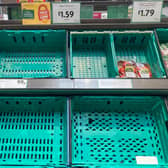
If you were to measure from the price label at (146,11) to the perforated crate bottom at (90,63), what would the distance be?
1.25 ft

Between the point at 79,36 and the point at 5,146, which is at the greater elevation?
the point at 79,36

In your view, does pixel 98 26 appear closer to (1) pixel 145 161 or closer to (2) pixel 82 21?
(2) pixel 82 21

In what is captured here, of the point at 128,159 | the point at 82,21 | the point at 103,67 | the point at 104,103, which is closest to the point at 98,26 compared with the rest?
the point at 82,21

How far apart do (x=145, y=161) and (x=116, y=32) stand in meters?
0.93

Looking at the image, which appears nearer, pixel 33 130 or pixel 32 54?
pixel 33 130

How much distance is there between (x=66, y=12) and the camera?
1397 millimetres

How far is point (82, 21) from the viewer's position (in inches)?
60.7

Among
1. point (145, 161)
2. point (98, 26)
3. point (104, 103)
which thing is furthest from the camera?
point (98, 26)

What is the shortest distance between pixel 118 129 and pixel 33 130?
548mm

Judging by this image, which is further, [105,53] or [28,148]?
[105,53]

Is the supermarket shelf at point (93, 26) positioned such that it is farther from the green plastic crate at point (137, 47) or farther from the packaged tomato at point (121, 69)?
the packaged tomato at point (121, 69)

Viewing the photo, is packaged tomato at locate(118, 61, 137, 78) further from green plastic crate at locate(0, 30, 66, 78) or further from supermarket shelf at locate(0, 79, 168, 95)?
green plastic crate at locate(0, 30, 66, 78)

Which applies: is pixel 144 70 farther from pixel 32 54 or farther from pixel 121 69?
pixel 32 54

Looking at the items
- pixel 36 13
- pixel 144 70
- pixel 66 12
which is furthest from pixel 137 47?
pixel 36 13
